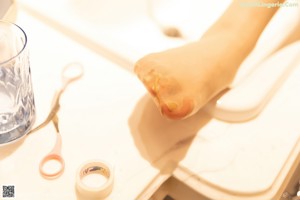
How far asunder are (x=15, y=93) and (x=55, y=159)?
0.10m

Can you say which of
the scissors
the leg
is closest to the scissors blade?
the scissors

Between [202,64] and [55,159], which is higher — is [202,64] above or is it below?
above

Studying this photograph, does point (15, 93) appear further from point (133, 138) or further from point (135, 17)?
point (135, 17)

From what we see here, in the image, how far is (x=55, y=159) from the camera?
0.46 meters

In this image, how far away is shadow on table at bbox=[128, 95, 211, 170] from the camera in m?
0.47

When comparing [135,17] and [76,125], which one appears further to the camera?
[135,17]

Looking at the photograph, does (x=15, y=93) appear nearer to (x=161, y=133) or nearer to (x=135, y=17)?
(x=161, y=133)

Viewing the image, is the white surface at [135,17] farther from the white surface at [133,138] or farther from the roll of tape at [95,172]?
the roll of tape at [95,172]

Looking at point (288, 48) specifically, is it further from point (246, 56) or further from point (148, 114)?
point (148, 114)

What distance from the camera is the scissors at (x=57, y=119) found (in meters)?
0.45

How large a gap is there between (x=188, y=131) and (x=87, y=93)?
14 cm

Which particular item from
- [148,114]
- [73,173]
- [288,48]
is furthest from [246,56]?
[73,173]

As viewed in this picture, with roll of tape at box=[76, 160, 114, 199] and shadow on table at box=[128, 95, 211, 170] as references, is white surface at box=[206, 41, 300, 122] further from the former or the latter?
roll of tape at box=[76, 160, 114, 199]

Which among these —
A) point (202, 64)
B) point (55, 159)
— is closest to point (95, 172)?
point (55, 159)
